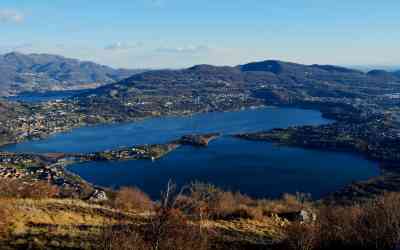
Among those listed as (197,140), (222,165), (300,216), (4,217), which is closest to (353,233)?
(300,216)

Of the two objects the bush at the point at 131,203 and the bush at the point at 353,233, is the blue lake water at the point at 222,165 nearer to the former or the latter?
the bush at the point at 131,203

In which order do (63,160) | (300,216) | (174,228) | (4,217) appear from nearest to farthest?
(174,228) < (4,217) < (300,216) < (63,160)

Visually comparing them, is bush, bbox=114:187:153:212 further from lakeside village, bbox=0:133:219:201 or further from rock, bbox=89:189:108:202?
lakeside village, bbox=0:133:219:201

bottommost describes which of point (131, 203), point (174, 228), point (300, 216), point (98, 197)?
point (98, 197)

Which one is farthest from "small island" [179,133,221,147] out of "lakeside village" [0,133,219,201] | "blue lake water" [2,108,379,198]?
"blue lake water" [2,108,379,198]

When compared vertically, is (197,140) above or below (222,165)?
above

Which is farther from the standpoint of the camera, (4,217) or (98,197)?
(98,197)

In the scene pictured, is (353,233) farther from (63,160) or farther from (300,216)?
(63,160)

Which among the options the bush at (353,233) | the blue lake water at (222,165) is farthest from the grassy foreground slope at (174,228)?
the blue lake water at (222,165)
